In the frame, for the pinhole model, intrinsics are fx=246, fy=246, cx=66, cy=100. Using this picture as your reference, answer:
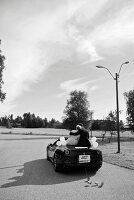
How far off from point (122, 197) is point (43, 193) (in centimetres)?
182

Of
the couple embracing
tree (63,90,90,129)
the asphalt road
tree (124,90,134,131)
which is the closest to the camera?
the asphalt road

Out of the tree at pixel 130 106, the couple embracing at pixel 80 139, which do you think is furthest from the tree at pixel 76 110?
the couple embracing at pixel 80 139

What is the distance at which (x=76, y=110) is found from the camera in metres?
71.9

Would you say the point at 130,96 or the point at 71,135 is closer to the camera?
the point at 71,135

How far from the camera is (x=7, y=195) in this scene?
18.3 feet

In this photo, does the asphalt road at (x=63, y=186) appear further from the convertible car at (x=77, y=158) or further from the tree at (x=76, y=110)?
the tree at (x=76, y=110)

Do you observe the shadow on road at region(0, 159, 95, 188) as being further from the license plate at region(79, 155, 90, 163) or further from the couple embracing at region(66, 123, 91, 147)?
the couple embracing at region(66, 123, 91, 147)

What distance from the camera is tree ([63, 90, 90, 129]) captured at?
227ft

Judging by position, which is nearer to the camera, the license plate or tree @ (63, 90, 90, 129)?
the license plate

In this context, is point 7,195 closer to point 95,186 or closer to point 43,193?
point 43,193

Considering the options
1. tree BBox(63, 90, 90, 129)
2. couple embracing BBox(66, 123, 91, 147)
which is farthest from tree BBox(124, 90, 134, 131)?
couple embracing BBox(66, 123, 91, 147)

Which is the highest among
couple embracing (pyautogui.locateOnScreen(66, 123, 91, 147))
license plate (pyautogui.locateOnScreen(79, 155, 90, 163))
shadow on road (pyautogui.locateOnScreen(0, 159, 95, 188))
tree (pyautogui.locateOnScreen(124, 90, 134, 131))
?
tree (pyautogui.locateOnScreen(124, 90, 134, 131))

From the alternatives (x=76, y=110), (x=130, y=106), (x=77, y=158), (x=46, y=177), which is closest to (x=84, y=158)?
(x=77, y=158)

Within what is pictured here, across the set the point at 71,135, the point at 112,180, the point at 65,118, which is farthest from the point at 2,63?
the point at 65,118
